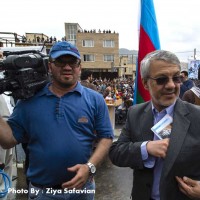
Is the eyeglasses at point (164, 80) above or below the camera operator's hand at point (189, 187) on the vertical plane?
above

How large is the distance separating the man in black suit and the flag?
1093mm

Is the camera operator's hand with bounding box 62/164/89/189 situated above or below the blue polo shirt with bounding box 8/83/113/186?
below

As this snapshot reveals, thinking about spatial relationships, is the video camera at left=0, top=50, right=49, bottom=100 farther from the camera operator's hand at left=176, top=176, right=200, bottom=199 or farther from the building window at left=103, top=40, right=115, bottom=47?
the building window at left=103, top=40, right=115, bottom=47

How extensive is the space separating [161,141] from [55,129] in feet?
2.41

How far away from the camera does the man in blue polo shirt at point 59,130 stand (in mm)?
1805

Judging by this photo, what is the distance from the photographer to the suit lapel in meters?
1.41

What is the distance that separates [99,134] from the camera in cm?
197

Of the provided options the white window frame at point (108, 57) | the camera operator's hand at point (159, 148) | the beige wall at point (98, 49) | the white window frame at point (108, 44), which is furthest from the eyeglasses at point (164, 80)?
the white window frame at point (108, 57)

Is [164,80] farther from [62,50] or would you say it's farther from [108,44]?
[108,44]

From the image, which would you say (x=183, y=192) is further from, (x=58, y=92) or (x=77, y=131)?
(x=58, y=92)

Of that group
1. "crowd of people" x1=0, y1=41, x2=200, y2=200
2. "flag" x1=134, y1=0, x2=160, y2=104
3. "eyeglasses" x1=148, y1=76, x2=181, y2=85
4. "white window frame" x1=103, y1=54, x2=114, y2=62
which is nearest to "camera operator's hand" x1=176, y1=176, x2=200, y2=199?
"crowd of people" x1=0, y1=41, x2=200, y2=200

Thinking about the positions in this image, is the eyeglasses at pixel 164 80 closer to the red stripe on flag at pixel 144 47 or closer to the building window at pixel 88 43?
the red stripe on flag at pixel 144 47

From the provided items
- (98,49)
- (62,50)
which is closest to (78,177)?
(62,50)

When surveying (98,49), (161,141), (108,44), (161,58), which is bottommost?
(161,141)
